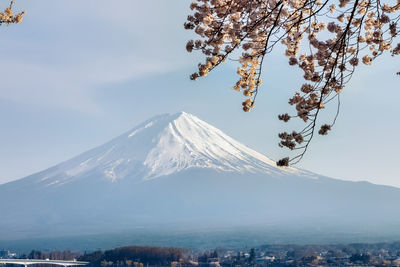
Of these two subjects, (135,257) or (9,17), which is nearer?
(9,17)

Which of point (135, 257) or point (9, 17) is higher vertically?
point (9, 17)

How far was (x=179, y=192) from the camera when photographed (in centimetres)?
14375

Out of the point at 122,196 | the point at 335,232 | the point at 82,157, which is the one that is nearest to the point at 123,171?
the point at 122,196

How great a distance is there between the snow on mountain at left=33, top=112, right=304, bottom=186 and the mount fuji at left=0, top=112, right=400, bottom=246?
233mm

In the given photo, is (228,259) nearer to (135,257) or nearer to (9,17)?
(135,257)

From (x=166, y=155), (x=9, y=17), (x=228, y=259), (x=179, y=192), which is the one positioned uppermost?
(x=166, y=155)

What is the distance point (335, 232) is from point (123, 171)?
183 feet

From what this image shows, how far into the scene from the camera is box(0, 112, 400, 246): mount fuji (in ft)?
445

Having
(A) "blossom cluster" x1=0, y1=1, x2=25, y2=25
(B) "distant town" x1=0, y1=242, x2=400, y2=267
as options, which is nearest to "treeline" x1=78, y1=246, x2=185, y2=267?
(B) "distant town" x1=0, y1=242, x2=400, y2=267

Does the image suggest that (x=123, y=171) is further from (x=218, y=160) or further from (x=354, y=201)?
(x=354, y=201)

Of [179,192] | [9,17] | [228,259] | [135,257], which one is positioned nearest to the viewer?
[9,17]

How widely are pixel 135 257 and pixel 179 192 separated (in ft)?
275

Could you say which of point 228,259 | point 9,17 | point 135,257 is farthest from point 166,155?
point 9,17

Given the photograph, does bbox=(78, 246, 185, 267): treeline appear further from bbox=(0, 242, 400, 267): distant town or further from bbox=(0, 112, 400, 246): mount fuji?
bbox=(0, 112, 400, 246): mount fuji
